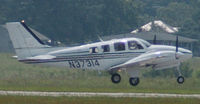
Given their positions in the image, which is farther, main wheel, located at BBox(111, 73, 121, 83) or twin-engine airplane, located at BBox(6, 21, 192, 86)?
main wheel, located at BBox(111, 73, 121, 83)

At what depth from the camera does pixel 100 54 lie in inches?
1900

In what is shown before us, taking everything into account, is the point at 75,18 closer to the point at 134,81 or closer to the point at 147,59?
the point at 134,81

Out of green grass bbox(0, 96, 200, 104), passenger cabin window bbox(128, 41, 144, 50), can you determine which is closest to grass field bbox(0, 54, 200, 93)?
passenger cabin window bbox(128, 41, 144, 50)

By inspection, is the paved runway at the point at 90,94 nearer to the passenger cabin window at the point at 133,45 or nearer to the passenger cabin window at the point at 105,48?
the passenger cabin window at the point at 133,45

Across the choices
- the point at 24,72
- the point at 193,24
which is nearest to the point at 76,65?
the point at 24,72

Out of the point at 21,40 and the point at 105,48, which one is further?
the point at 105,48

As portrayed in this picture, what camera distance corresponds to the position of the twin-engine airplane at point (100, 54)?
47344 mm

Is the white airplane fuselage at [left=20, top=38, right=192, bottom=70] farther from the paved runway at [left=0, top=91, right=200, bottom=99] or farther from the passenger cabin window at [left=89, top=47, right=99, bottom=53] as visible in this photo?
the paved runway at [left=0, top=91, right=200, bottom=99]

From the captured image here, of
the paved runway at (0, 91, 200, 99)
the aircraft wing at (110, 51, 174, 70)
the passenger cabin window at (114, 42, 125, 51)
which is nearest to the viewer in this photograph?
the paved runway at (0, 91, 200, 99)

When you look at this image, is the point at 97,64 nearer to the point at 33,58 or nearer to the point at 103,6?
the point at 33,58

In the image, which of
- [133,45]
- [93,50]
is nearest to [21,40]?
[93,50]

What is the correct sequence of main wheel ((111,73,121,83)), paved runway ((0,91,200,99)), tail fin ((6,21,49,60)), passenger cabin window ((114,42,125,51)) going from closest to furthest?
paved runway ((0,91,200,99)), tail fin ((6,21,49,60)), passenger cabin window ((114,42,125,51)), main wheel ((111,73,121,83))

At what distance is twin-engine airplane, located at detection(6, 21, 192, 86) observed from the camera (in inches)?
1864

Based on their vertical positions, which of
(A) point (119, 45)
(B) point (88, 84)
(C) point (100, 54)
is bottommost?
(B) point (88, 84)
